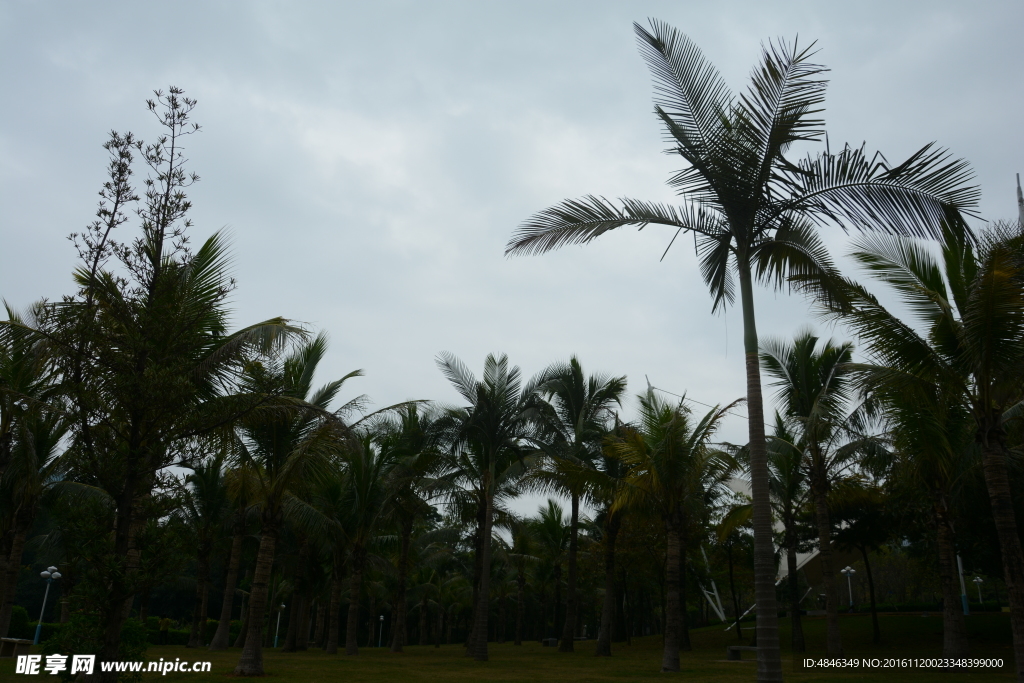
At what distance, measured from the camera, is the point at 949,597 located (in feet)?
56.1

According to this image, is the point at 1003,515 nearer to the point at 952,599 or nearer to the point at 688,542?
the point at 952,599

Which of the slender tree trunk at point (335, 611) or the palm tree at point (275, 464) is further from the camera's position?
the slender tree trunk at point (335, 611)

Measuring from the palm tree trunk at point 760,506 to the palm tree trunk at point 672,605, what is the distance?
9393 mm

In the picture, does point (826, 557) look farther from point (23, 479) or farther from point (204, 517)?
point (204, 517)

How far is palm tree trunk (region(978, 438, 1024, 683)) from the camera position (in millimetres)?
9310

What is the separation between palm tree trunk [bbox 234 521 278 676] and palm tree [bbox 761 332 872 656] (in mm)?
14376

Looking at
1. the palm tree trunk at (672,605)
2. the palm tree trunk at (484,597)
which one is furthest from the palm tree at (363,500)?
the palm tree trunk at (672,605)

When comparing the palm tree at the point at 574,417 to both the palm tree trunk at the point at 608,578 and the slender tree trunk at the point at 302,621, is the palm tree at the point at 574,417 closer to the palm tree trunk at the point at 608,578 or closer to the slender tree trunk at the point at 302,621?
the palm tree trunk at the point at 608,578

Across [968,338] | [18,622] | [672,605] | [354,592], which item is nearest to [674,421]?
[672,605]

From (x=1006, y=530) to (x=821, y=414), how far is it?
10.5 m

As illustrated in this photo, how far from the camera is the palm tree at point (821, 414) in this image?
64.4 feet

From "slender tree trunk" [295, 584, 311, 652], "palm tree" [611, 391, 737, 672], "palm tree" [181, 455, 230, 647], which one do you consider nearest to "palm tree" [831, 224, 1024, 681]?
"palm tree" [611, 391, 737, 672]

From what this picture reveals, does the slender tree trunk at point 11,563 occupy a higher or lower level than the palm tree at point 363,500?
lower

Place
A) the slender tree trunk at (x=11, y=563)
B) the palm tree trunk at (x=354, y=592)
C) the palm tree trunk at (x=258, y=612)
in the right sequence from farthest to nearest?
the palm tree trunk at (x=354, y=592), the slender tree trunk at (x=11, y=563), the palm tree trunk at (x=258, y=612)
